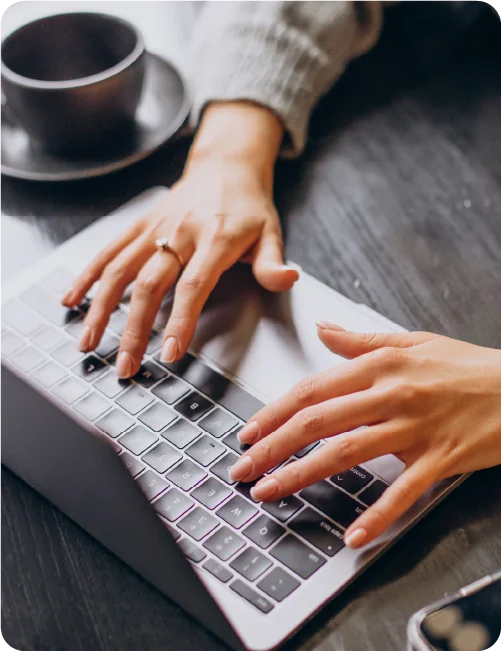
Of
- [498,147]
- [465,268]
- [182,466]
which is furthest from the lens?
[498,147]

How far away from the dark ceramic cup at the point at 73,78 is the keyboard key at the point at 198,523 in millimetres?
392

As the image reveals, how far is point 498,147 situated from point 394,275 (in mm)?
216

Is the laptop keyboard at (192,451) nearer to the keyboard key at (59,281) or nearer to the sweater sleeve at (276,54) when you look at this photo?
the keyboard key at (59,281)

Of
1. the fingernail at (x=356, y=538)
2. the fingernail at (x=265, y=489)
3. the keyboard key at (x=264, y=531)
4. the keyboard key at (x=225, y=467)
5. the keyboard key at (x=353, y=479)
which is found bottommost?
the keyboard key at (x=225, y=467)

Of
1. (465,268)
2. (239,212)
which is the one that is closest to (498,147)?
(465,268)

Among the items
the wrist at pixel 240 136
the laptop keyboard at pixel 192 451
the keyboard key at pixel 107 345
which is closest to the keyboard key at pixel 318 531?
the laptop keyboard at pixel 192 451

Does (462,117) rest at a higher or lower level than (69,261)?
higher

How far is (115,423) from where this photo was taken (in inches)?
19.3

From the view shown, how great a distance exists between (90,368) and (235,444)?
135mm

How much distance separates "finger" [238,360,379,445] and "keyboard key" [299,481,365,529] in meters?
0.05

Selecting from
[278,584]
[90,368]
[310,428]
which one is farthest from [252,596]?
[90,368]

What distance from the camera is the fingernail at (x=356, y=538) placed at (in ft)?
1.34

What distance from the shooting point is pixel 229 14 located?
2.48 feet

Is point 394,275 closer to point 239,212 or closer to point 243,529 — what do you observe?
point 239,212
